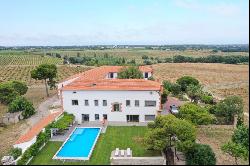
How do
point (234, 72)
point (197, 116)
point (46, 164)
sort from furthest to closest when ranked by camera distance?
1. point (234, 72)
2. point (197, 116)
3. point (46, 164)

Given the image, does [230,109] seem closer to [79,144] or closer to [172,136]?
[172,136]

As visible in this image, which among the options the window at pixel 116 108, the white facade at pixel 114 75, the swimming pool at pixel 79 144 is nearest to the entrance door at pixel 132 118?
the window at pixel 116 108

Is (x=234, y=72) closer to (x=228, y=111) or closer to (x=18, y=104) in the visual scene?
(x=228, y=111)

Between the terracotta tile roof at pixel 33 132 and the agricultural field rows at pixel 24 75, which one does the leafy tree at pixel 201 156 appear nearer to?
the terracotta tile roof at pixel 33 132

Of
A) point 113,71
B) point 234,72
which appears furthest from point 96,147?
point 234,72

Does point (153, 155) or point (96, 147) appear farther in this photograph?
point (96, 147)

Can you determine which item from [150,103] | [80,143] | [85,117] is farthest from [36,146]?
[150,103]

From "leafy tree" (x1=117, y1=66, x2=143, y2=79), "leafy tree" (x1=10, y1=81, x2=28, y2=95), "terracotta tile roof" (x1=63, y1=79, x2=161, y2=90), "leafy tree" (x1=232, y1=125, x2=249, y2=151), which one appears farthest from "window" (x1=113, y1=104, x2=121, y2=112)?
"leafy tree" (x1=10, y1=81, x2=28, y2=95)
